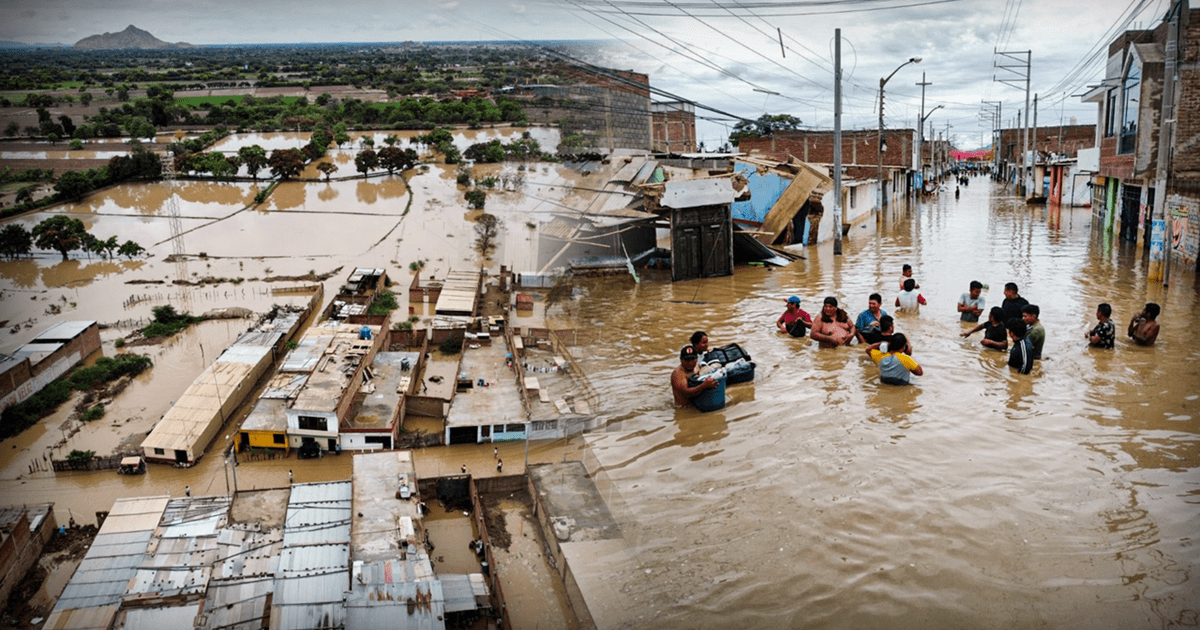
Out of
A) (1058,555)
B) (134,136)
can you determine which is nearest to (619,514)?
(1058,555)

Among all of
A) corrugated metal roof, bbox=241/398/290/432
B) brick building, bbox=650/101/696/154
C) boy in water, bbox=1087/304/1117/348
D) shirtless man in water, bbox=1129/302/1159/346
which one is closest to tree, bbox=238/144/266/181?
brick building, bbox=650/101/696/154

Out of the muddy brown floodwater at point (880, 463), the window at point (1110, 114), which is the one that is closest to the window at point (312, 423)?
the muddy brown floodwater at point (880, 463)

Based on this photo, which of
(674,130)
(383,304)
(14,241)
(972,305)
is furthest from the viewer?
(674,130)

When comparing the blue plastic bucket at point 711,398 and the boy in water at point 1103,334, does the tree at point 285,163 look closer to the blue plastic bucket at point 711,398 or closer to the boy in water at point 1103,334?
the blue plastic bucket at point 711,398

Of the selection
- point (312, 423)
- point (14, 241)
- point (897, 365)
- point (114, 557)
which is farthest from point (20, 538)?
point (14, 241)

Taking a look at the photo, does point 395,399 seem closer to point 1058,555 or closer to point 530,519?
point 530,519

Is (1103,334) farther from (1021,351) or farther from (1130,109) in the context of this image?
(1130,109)
